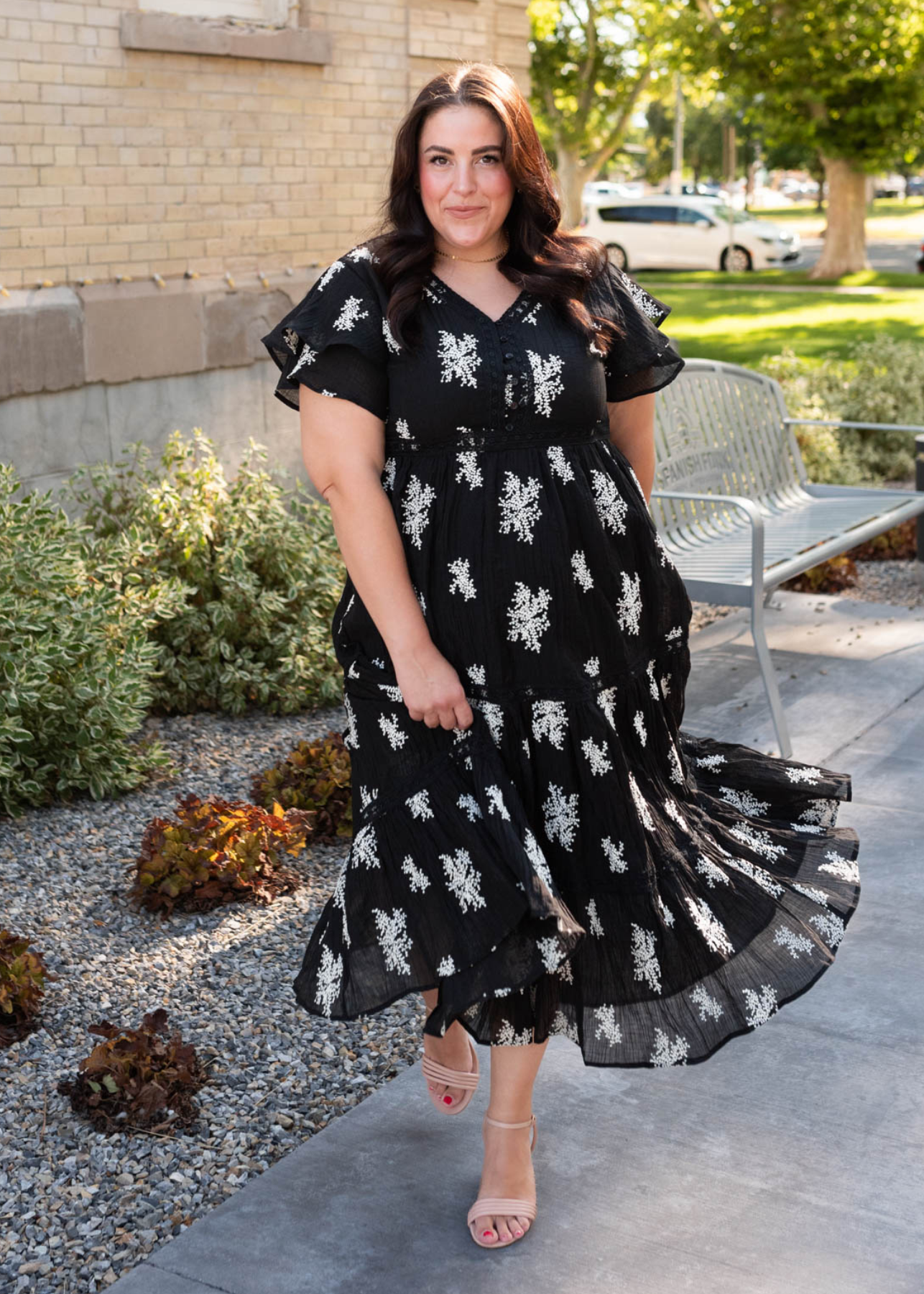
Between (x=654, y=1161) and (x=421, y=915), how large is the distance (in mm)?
754

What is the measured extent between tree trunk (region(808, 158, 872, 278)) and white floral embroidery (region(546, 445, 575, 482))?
1065 inches

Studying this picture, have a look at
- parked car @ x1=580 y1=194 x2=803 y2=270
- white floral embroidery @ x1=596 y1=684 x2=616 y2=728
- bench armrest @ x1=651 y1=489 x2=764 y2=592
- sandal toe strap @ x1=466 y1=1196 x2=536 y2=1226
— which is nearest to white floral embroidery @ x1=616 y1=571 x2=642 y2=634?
white floral embroidery @ x1=596 y1=684 x2=616 y2=728

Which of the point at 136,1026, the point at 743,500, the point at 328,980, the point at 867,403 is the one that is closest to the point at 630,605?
the point at 328,980

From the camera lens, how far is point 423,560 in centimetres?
252

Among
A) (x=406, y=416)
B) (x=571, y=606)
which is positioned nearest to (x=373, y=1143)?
(x=571, y=606)

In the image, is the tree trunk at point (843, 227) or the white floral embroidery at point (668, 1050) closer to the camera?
the white floral embroidery at point (668, 1050)

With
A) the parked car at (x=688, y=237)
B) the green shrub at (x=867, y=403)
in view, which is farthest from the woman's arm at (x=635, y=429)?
the parked car at (x=688, y=237)

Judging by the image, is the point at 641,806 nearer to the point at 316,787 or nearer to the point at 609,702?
the point at 609,702

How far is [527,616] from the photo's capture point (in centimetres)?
251

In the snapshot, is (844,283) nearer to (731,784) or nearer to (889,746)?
(889,746)

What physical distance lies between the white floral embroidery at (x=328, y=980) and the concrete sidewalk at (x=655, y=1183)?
0.41m

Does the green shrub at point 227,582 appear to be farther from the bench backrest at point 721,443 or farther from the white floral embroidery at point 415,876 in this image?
the white floral embroidery at point 415,876

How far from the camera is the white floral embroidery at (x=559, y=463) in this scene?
254cm

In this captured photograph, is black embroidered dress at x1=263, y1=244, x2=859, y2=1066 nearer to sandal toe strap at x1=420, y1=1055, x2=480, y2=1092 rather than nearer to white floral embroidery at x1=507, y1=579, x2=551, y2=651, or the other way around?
white floral embroidery at x1=507, y1=579, x2=551, y2=651
